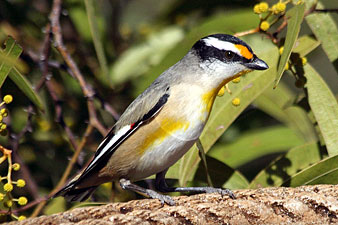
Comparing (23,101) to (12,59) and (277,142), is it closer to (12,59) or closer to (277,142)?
(12,59)

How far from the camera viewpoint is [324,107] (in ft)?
8.50

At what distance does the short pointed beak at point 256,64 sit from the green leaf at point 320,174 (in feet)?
1.54

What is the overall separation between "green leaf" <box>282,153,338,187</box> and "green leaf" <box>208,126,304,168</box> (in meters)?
0.92

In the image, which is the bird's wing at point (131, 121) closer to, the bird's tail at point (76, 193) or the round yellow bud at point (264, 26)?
the bird's tail at point (76, 193)

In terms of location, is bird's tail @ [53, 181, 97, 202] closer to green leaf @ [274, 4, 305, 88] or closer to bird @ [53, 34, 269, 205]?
bird @ [53, 34, 269, 205]

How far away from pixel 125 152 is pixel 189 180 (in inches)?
16.8

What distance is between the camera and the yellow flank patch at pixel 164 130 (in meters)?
2.32

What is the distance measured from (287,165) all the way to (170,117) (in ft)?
2.38

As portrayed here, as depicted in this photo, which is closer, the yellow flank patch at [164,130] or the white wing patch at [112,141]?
the yellow flank patch at [164,130]

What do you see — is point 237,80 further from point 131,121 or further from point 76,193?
point 76,193

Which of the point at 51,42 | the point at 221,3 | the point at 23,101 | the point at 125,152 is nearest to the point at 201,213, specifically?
the point at 125,152

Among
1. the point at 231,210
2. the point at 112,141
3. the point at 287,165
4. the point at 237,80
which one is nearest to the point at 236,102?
the point at 237,80

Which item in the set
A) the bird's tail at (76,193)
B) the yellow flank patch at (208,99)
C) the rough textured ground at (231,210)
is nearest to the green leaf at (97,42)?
the bird's tail at (76,193)

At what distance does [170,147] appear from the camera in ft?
7.68
